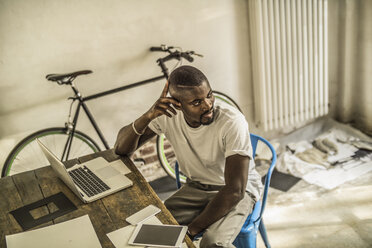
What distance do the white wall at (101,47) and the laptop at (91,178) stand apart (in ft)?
3.16

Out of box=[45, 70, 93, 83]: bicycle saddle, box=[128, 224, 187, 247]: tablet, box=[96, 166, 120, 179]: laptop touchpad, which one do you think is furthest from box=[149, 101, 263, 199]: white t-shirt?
box=[45, 70, 93, 83]: bicycle saddle

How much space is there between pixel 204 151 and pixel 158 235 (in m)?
0.58

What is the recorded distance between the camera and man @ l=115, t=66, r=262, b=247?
5.54 ft

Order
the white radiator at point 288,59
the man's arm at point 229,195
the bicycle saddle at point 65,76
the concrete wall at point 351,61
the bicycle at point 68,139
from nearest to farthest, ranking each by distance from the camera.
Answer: the man's arm at point 229,195, the bicycle saddle at point 65,76, the bicycle at point 68,139, the white radiator at point 288,59, the concrete wall at point 351,61

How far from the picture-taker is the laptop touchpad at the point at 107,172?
6.09ft

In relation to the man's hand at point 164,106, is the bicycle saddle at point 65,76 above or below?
above

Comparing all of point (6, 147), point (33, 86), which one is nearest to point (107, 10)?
point (33, 86)

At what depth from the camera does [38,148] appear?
9.30 ft

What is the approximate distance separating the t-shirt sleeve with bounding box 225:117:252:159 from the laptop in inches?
18.5

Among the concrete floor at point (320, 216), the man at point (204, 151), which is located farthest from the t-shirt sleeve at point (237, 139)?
the concrete floor at point (320, 216)

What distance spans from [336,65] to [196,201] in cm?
235

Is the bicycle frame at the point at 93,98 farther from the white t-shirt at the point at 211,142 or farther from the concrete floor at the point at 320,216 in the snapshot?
the concrete floor at the point at 320,216

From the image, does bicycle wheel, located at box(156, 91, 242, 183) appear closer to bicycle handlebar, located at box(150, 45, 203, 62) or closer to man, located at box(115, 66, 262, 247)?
bicycle handlebar, located at box(150, 45, 203, 62)

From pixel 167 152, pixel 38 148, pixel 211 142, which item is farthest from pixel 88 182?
pixel 167 152
